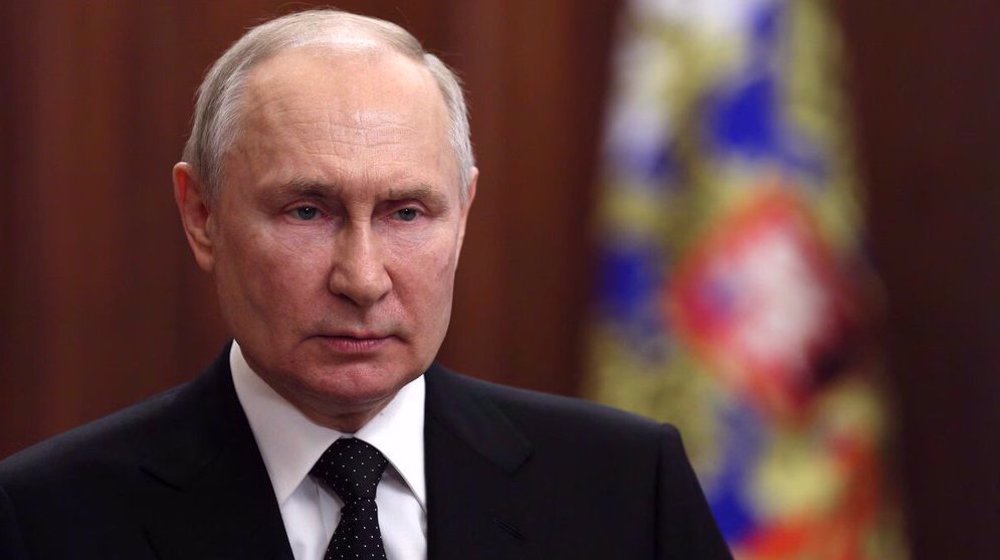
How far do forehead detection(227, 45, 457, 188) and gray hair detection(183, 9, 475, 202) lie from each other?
0.07 feet

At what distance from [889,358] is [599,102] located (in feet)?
3.11

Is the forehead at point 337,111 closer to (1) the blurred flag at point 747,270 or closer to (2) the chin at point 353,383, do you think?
(2) the chin at point 353,383

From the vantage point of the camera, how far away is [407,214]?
175 centimetres

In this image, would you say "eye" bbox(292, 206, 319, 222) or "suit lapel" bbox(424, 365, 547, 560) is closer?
"eye" bbox(292, 206, 319, 222)

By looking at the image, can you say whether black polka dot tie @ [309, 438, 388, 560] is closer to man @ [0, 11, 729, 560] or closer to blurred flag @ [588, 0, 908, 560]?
man @ [0, 11, 729, 560]

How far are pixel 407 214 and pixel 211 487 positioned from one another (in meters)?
0.44

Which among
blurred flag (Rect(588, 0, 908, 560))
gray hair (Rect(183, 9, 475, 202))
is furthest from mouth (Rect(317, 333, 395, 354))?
blurred flag (Rect(588, 0, 908, 560))

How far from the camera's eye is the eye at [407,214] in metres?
1.74

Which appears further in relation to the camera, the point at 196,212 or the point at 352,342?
the point at 196,212

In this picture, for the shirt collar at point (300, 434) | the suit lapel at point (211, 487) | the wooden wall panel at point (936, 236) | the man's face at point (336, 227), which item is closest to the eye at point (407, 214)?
the man's face at point (336, 227)

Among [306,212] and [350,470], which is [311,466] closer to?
[350,470]

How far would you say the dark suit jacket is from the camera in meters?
1.73

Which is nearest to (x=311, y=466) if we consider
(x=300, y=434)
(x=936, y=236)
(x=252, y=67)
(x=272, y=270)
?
(x=300, y=434)

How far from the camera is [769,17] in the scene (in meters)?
3.29
